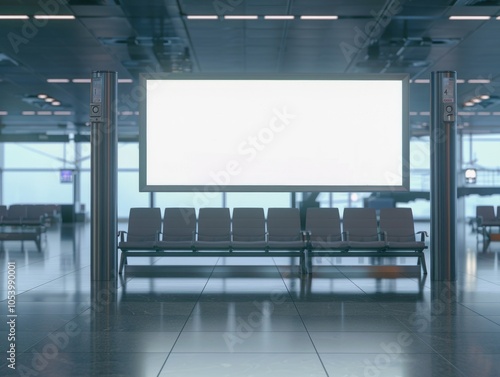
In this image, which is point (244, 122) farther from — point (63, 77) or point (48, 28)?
point (63, 77)

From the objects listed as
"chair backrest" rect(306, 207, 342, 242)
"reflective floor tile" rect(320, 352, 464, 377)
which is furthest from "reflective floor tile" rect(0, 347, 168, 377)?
"chair backrest" rect(306, 207, 342, 242)

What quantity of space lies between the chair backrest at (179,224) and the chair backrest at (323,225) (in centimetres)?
194

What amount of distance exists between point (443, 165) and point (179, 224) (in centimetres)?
435

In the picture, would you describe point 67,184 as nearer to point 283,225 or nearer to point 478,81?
point 478,81

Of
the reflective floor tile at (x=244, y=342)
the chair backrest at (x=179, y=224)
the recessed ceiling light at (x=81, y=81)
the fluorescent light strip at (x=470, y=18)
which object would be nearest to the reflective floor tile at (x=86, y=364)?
the reflective floor tile at (x=244, y=342)

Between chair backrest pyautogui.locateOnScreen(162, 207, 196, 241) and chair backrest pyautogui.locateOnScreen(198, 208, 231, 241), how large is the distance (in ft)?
0.52

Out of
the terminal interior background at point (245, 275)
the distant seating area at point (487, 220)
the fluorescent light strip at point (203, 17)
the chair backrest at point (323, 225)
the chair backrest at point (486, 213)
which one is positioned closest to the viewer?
the terminal interior background at point (245, 275)

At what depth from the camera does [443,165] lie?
9.33 m

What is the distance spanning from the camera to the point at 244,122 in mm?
9594

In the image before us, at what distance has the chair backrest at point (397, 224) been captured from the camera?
393 inches

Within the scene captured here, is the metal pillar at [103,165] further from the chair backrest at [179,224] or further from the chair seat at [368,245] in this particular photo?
the chair seat at [368,245]

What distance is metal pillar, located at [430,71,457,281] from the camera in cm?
924

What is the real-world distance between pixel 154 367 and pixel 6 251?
1045 cm

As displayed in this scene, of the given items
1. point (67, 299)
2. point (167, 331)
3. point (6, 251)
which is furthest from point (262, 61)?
point (167, 331)
